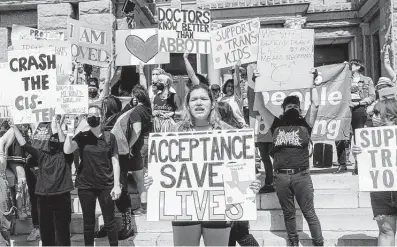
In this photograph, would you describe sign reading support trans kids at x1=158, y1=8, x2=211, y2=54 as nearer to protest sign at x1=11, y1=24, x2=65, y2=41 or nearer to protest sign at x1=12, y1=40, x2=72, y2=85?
protest sign at x1=12, y1=40, x2=72, y2=85

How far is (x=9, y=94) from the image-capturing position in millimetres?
5332

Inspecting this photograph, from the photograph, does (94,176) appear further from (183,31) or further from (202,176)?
(183,31)

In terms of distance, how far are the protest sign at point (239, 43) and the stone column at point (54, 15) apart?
4678 millimetres

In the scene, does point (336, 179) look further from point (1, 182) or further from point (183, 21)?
point (1, 182)

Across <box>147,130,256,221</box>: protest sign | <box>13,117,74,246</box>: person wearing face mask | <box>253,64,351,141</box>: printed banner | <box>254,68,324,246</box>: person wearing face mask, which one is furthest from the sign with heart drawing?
<box>147,130,256,221</box>: protest sign

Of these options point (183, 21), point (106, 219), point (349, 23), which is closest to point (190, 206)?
point (106, 219)

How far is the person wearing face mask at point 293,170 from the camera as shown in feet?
17.1

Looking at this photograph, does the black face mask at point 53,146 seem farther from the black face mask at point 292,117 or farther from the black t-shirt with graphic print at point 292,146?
the black face mask at point 292,117

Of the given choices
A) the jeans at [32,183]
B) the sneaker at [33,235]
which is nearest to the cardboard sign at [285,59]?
the jeans at [32,183]

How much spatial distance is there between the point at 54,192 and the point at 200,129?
7.28ft

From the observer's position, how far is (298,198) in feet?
17.2

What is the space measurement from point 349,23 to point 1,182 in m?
9.50

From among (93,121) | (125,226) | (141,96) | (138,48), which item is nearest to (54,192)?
(93,121)

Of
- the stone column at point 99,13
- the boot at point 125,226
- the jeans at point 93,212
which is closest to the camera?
the jeans at point 93,212
